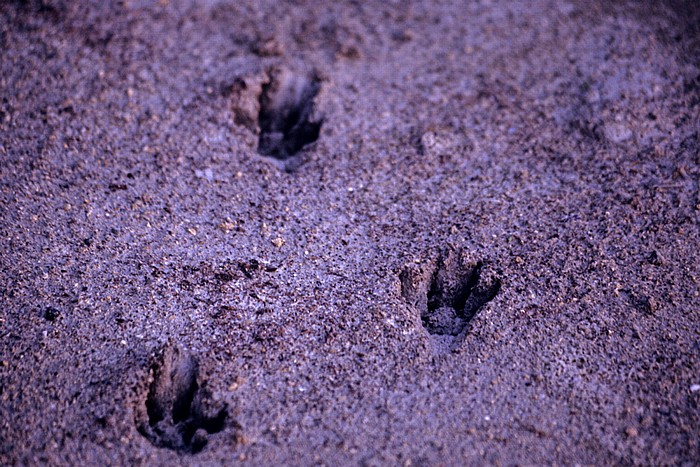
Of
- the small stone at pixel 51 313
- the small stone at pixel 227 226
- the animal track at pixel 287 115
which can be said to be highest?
the animal track at pixel 287 115

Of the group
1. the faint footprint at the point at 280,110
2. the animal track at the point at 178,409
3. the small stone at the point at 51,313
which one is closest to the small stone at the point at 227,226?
the faint footprint at the point at 280,110

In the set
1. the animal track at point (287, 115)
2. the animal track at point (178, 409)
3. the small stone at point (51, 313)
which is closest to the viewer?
the animal track at point (178, 409)

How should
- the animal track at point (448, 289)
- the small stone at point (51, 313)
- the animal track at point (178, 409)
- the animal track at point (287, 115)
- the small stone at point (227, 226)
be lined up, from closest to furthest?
the animal track at point (178, 409)
the small stone at point (51, 313)
the animal track at point (448, 289)
the small stone at point (227, 226)
the animal track at point (287, 115)

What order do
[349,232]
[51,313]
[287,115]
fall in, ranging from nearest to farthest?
[51,313] < [349,232] < [287,115]

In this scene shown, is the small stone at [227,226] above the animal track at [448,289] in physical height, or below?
below

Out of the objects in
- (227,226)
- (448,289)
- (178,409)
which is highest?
(448,289)

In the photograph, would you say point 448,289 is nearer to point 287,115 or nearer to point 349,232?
point 349,232

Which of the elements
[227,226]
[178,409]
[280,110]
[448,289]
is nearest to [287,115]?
[280,110]

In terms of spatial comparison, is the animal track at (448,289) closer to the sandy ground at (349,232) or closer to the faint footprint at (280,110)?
the sandy ground at (349,232)
